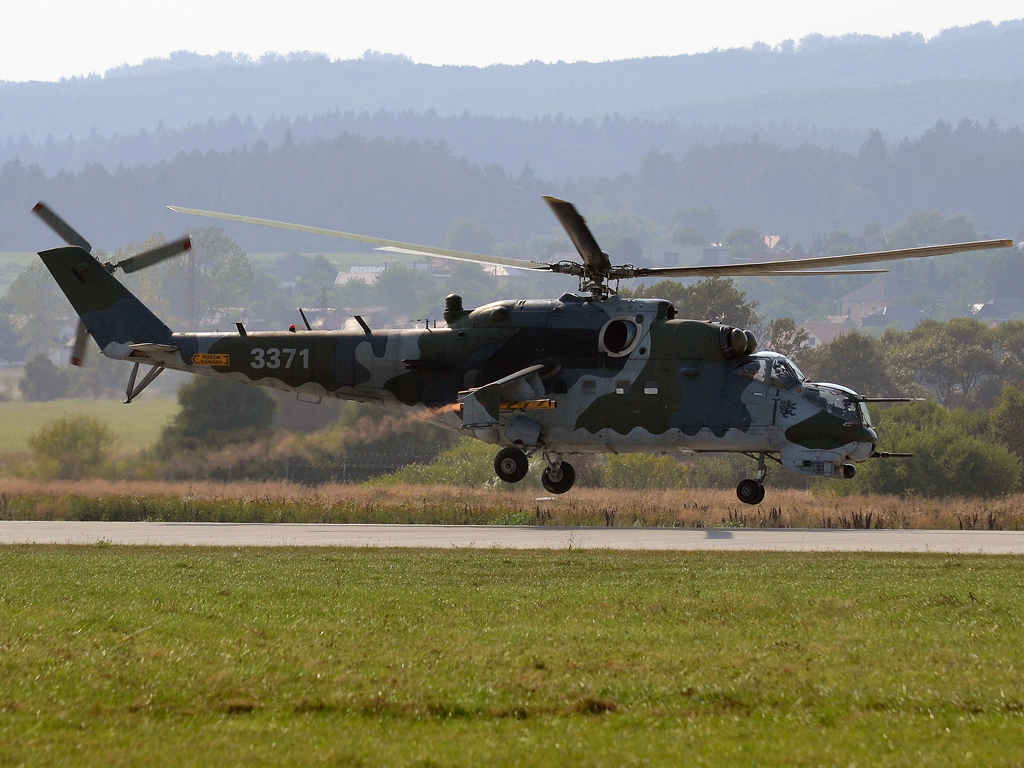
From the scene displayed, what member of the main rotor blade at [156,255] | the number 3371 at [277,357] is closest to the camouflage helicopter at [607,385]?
the number 3371 at [277,357]

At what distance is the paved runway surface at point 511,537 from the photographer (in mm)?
27469

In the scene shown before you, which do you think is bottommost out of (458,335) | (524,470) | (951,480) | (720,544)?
(951,480)

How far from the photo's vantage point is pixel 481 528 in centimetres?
3378

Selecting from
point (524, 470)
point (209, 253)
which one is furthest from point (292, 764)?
point (209, 253)

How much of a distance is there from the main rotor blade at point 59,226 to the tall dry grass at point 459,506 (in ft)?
34.9

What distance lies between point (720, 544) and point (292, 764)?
1995 cm

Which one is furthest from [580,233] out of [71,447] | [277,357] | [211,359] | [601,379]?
[71,447]

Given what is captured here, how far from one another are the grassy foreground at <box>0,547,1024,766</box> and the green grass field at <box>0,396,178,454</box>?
115 ft

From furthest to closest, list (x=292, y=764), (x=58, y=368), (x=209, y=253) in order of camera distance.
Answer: (x=209, y=253)
(x=58, y=368)
(x=292, y=764)

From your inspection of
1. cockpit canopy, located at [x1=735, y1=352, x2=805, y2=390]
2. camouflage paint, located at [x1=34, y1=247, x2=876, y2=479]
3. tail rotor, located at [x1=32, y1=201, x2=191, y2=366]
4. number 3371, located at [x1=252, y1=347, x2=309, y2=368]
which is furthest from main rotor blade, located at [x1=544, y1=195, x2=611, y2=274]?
tail rotor, located at [x1=32, y1=201, x2=191, y2=366]

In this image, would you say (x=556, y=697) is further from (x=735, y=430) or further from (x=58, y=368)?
(x=58, y=368)

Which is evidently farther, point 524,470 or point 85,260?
point 85,260

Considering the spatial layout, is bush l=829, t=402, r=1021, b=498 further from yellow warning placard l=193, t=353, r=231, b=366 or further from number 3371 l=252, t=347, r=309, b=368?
yellow warning placard l=193, t=353, r=231, b=366

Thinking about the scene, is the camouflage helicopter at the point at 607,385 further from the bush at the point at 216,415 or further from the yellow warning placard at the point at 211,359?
the bush at the point at 216,415
